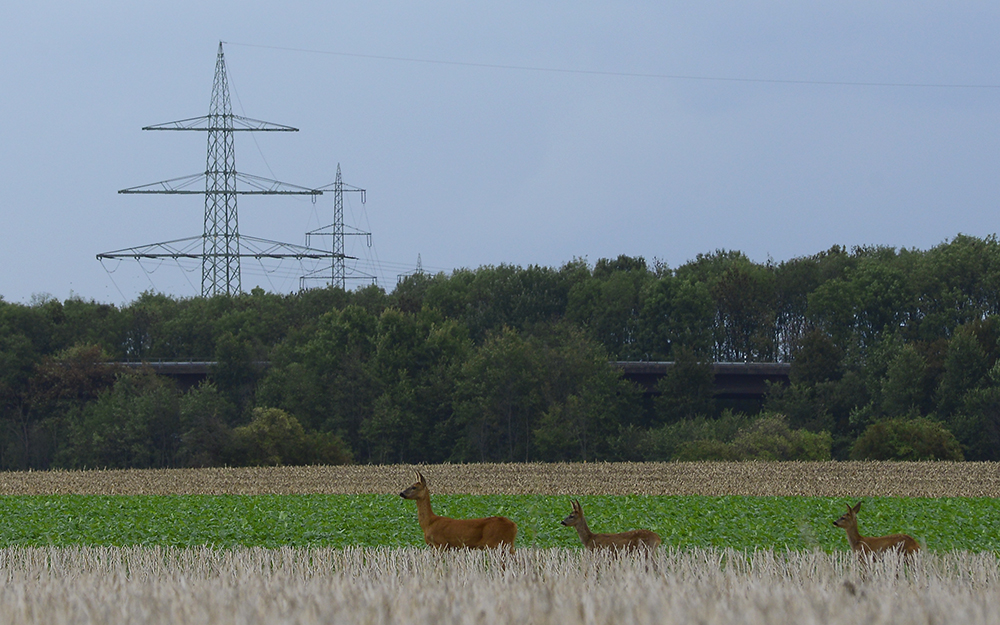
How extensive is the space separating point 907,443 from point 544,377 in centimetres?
2348

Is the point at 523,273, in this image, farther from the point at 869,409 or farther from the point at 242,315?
the point at 869,409

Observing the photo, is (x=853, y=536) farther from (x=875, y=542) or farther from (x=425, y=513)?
(x=425, y=513)

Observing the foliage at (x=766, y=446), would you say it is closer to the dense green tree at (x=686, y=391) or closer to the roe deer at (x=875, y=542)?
the dense green tree at (x=686, y=391)

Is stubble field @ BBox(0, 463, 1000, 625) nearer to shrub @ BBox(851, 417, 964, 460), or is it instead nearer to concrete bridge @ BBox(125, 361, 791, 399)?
shrub @ BBox(851, 417, 964, 460)

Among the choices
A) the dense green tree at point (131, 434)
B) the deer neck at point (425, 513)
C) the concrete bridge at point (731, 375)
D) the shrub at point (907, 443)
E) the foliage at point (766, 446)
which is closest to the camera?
the deer neck at point (425, 513)

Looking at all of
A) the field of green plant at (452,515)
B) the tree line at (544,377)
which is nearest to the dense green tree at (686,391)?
the tree line at (544,377)

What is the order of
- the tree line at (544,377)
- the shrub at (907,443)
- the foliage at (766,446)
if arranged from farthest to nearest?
the tree line at (544,377) < the foliage at (766,446) < the shrub at (907,443)

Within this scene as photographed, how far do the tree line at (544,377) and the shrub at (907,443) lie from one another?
13 centimetres

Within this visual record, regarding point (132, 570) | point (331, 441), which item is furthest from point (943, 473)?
point (132, 570)

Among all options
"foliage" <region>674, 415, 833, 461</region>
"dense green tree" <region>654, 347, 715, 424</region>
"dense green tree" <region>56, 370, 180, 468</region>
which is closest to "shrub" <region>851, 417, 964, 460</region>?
"foliage" <region>674, 415, 833, 461</region>

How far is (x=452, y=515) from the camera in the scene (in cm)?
3025

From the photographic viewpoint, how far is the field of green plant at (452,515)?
21406mm

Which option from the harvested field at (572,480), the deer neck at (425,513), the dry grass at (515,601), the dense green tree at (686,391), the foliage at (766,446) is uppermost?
the dense green tree at (686,391)

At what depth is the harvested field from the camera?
40.1 m
